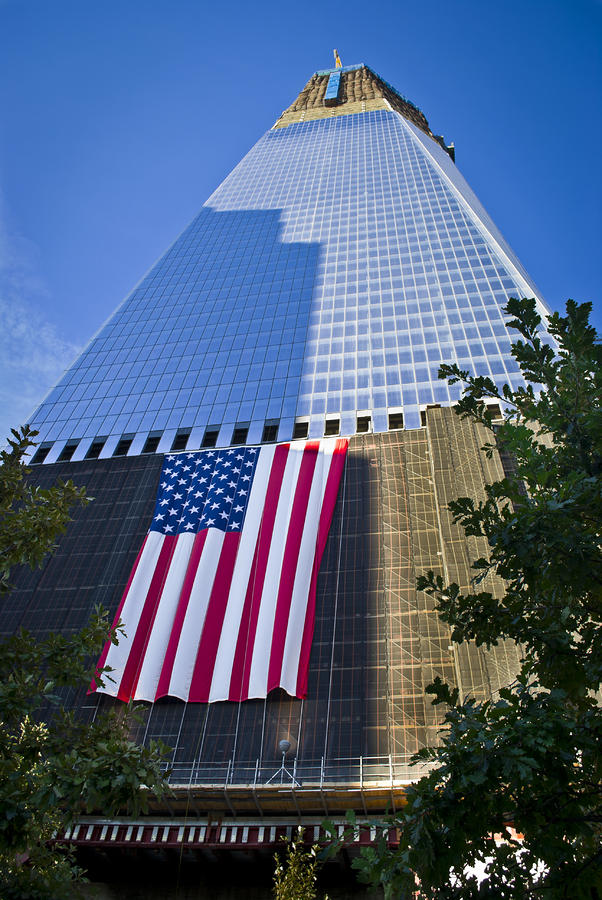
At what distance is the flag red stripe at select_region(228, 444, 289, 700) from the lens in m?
27.4

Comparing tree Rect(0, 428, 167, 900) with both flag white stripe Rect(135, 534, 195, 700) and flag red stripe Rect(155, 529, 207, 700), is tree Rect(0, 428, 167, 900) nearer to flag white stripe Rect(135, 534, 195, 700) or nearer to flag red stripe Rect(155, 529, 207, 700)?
flag red stripe Rect(155, 529, 207, 700)

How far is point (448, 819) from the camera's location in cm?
685

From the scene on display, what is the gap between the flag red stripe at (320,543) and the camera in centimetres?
2759

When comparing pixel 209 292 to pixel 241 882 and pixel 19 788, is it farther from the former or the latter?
pixel 19 788

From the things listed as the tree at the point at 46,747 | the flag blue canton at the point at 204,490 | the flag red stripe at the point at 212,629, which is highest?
the flag blue canton at the point at 204,490

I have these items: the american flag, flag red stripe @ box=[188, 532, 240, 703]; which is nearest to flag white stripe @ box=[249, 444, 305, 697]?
the american flag

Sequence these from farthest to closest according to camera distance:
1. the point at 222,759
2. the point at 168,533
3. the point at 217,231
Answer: the point at 217,231 < the point at 168,533 < the point at 222,759

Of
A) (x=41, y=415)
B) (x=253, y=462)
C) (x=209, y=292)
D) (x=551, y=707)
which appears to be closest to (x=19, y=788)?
(x=551, y=707)

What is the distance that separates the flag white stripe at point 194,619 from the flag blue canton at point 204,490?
6.47 ft

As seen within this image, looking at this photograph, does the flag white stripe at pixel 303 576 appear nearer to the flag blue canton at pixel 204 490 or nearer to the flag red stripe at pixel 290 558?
the flag red stripe at pixel 290 558

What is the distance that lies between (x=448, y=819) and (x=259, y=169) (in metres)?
90.6

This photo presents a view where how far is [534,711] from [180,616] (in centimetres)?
2445

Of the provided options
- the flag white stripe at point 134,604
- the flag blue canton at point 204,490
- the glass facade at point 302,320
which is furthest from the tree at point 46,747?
the glass facade at point 302,320

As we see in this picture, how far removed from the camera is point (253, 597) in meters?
29.6
